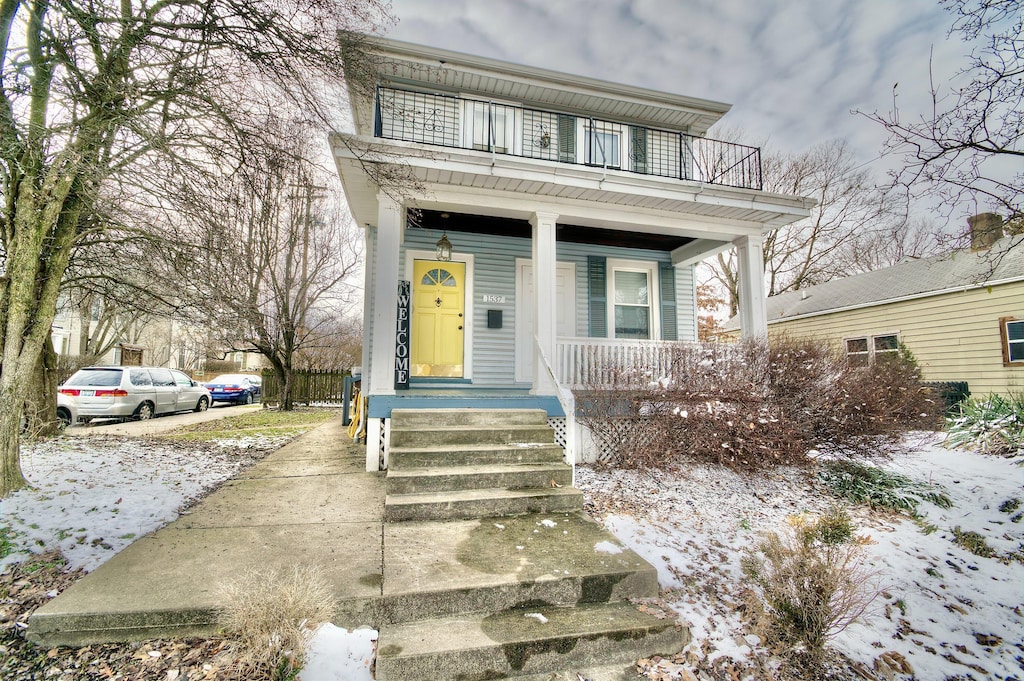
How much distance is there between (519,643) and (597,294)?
6789 mm

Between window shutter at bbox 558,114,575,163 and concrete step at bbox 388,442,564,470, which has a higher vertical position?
window shutter at bbox 558,114,575,163

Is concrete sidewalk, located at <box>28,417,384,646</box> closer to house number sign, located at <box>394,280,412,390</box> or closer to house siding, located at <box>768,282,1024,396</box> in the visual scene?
house number sign, located at <box>394,280,412,390</box>

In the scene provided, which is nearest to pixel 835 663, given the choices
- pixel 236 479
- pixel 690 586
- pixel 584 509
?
pixel 690 586

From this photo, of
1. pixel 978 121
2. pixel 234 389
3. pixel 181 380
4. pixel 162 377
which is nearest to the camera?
pixel 978 121

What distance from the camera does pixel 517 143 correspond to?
7926mm

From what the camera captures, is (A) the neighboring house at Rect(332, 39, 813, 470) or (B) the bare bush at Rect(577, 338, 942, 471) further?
(A) the neighboring house at Rect(332, 39, 813, 470)

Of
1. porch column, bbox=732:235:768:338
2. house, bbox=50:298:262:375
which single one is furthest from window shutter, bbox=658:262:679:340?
house, bbox=50:298:262:375

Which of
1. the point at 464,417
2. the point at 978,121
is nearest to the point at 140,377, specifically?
the point at 464,417

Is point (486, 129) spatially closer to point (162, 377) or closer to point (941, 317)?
point (162, 377)

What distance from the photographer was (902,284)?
12.1 m

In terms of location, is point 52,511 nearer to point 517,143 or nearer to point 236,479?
point 236,479

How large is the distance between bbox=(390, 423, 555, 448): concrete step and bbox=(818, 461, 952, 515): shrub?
3.40 meters

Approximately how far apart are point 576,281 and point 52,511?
287 inches

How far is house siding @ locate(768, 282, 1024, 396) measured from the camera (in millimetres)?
9711
